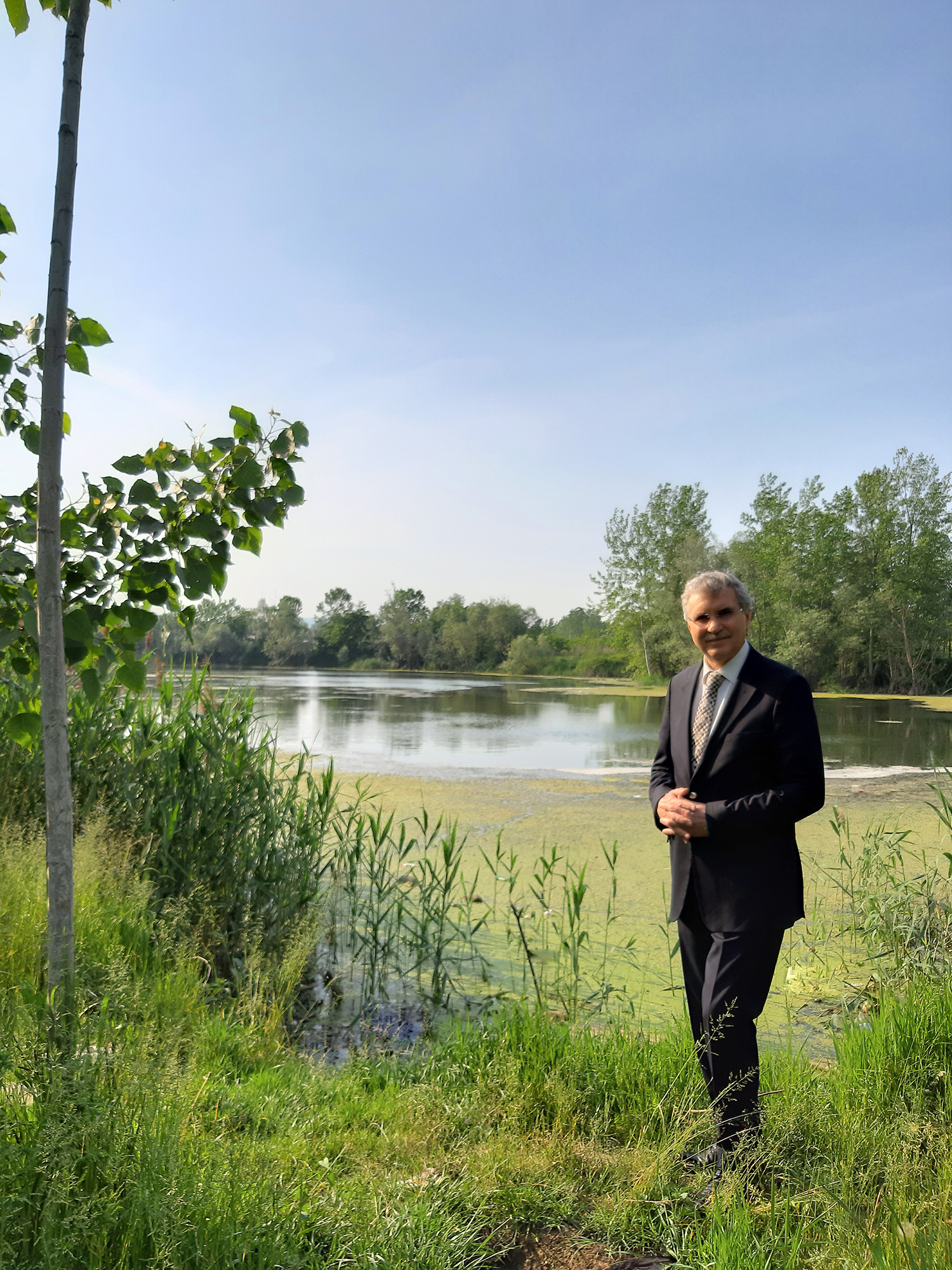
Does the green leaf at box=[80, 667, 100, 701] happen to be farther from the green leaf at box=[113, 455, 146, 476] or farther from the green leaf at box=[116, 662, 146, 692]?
the green leaf at box=[113, 455, 146, 476]

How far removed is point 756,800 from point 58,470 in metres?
1.75

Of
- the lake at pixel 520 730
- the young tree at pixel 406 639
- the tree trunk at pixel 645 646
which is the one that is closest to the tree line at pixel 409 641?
the young tree at pixel 406 639

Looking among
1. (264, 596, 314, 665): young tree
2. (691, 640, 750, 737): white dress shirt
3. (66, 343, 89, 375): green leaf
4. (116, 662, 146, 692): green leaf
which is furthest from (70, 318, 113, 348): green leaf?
(264, 596, 314, 665): young tree

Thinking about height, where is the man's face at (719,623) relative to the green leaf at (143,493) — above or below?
below

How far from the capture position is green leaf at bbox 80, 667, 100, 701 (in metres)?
1.70

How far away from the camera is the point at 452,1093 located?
2309 mm

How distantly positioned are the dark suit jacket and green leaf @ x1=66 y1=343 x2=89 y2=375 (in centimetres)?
177

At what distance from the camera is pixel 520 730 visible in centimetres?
1562

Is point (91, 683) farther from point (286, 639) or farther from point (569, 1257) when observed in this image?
point (286, 639)

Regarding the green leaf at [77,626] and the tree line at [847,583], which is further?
the tree line at [847,583]

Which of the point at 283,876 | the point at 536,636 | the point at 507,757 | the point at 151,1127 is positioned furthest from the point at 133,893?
the point at 536,636

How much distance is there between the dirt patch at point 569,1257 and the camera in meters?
Answer: 1.66

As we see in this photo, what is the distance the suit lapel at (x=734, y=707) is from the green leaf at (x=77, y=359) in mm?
1758

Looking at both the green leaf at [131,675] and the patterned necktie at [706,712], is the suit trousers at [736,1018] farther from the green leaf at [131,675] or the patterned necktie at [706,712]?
the green leaf at [131,675]
